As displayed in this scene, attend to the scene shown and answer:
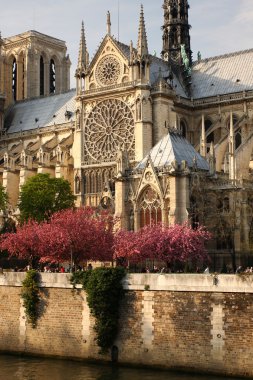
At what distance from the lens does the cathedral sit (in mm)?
49125

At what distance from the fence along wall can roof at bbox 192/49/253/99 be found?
133ft

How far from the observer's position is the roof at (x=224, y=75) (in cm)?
7306

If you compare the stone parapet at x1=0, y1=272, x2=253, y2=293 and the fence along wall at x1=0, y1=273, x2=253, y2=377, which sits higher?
the stone parapet at x1=0, y1=272, x2=253, y2=293

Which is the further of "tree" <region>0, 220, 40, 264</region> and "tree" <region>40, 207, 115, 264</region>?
"tree" <region>0, 220, 40, 264</region>

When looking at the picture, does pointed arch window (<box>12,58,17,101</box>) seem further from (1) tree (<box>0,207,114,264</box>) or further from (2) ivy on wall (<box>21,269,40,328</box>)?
(2) ivy on wall (<box>21,269,40,328</box>)

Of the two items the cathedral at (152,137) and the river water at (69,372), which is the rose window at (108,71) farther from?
the river water at (69,372)

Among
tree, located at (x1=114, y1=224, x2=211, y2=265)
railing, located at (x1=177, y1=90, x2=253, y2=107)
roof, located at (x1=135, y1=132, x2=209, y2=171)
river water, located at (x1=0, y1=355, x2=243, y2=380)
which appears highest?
railing, located at (x1=177, y1=90, x2=253, y2=107)

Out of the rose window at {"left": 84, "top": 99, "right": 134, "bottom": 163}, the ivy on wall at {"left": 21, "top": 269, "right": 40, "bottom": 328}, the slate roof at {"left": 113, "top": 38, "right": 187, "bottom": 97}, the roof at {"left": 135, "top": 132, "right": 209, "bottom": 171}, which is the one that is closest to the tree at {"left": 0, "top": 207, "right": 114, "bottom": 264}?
the roof at {"left": 135, "top": 132, "right": 209, "bottom": 171}

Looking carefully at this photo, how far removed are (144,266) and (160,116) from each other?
24.5 metres

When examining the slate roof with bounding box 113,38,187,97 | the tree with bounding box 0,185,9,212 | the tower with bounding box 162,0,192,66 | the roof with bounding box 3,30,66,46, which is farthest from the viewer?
the roof with bounding box 3,30,66,46

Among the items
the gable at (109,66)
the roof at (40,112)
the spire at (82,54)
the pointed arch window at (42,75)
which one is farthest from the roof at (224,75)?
the pointed arch window at (42,75)

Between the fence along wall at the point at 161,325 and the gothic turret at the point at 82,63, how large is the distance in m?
37.3

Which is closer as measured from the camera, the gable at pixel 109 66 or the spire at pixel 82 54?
the gable at pixel 109 66

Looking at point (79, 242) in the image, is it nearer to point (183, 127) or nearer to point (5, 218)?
point (5, 218)
